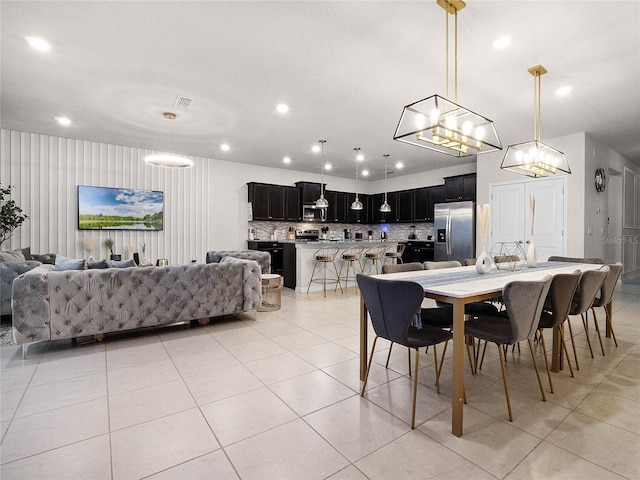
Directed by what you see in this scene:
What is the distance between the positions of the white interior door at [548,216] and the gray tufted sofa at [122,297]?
17.4 feet

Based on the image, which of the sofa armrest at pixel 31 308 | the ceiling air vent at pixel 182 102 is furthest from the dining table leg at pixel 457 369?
the ceiling air vent at pixel 182 102

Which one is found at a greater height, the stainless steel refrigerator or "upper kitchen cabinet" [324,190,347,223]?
"upper kitchen cabinet" [324,190,347,223]

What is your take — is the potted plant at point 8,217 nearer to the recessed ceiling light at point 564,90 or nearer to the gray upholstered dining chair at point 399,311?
the gray upholstered dining chair at point 399,311

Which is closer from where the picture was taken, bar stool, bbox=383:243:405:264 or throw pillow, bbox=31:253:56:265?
throw pillow, bbox=31:253:56:265

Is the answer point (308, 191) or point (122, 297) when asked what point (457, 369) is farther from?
point (308, 191)

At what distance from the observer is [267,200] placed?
8.16 m

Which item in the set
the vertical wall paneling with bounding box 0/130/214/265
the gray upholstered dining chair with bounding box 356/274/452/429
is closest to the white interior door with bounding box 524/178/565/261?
the gray upholstered dining chair with bounding box 356/274/452/429

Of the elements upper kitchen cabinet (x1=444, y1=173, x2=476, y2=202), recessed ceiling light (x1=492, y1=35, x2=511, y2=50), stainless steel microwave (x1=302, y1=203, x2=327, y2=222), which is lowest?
stainless steel microwave (x1=302, y1=203, x2=327, y2=222)

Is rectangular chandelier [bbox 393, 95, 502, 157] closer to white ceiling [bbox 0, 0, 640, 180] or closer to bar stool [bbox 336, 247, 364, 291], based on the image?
white ceiling [bbox 0, 0, 640, 180]

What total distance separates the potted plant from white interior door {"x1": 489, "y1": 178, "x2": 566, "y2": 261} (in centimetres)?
873

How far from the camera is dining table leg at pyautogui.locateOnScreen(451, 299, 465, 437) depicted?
190 cm

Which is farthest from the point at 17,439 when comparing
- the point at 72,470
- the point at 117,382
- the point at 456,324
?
the point at 456,324

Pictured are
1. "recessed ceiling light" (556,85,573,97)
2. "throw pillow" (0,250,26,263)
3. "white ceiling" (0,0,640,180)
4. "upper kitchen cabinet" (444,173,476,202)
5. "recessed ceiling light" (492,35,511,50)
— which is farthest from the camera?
"upper kitchen cabinet" (444,173,476,202)

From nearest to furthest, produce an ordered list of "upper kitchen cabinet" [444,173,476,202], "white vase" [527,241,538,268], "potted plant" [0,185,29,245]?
"white vase" [527,241,538,268]
"potted plant" [0,185,29,245]
"upper kitchen cabinet" [444,173,476,202]
